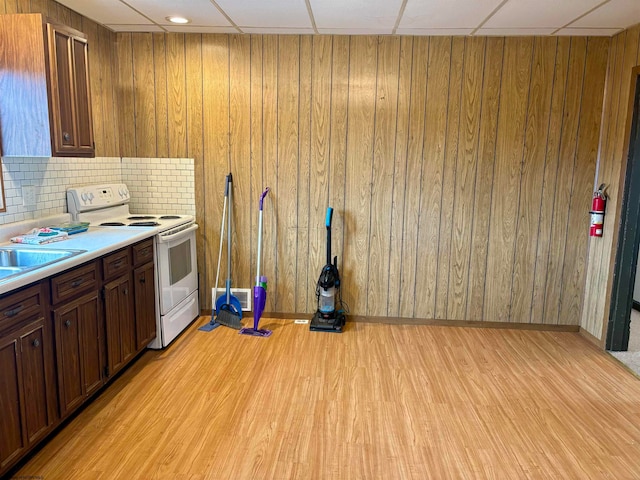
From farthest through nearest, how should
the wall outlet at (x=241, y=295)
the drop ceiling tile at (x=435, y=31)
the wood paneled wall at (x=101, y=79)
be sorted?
the wall outlet at (x=241, y=295), the drop ceiling tile at (x=435, y=31), the wood paneled wall at (x=101, y=79)

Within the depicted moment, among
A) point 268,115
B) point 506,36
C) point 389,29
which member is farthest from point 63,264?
point 506,36

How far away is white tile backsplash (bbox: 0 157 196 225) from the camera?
2961mm

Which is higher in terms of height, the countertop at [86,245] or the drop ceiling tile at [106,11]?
the drop ceiling tile at [106,11]

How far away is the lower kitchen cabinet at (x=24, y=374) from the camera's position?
2008 mm

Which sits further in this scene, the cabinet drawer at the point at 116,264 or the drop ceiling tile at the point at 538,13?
the drop ceiling tile at the point at 538,13

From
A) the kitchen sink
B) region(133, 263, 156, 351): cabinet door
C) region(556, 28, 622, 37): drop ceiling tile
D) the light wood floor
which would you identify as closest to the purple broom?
the light wood floor

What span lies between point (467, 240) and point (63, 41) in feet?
11.0

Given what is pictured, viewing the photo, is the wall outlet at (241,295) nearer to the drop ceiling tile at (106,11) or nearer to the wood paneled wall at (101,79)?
the wood paneled wall at (101,79)

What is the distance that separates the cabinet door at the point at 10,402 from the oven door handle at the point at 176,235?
1492 millimetres

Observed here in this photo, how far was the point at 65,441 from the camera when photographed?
245 centimetres

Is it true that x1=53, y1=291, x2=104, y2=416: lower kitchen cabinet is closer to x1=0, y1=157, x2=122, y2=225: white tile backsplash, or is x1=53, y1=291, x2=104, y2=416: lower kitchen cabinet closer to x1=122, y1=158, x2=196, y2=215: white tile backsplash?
x1=0, y1=157, x2=122, y2=225: white tile backsplash

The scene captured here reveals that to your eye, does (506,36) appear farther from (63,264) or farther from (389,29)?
(63,264)

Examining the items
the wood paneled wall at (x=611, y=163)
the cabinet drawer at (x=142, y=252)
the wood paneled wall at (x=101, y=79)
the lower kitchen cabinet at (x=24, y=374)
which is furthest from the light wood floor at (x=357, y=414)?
the wood paneled wall at (x=101, y=79)

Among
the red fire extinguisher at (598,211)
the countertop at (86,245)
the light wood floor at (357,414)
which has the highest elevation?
the red fire extinguisher at (598,211)
